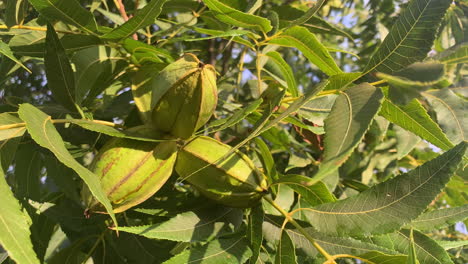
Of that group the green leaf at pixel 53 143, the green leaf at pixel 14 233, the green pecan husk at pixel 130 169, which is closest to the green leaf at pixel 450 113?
the green pecan husk at pixel 130 169

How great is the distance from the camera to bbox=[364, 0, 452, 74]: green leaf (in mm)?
1074

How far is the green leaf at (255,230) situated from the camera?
1237mm

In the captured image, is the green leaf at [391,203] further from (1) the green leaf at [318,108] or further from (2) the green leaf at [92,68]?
(2) the green leaf at [92,68]

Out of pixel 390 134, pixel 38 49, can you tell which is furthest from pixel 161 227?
pixel 390 134

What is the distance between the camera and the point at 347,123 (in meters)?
0.97

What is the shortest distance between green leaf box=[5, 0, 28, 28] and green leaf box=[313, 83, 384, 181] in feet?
3.34

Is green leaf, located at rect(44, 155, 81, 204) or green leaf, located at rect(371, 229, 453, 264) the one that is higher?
green leaf, located at rect(371, 229, 453, 264)

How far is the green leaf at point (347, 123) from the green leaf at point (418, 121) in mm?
170

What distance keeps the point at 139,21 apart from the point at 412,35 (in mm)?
709

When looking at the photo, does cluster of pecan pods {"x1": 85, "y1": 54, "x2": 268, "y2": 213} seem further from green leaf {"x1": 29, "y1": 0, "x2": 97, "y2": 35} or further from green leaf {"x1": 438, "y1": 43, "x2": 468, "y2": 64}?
green leaf {"x1": 438, "y1": 43, "x2": 468, "y2": 64}

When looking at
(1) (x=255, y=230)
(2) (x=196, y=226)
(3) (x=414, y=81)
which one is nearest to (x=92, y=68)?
(2) (x=196, y=226)

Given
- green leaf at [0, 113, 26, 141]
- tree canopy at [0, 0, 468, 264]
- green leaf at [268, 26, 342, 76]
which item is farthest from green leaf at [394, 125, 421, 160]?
green leaf at [0, 113, 26, 141]

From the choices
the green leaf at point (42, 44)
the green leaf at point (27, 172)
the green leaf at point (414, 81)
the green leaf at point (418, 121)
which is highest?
the green leaf at point (414, 81)

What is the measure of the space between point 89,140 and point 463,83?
4.07ft
